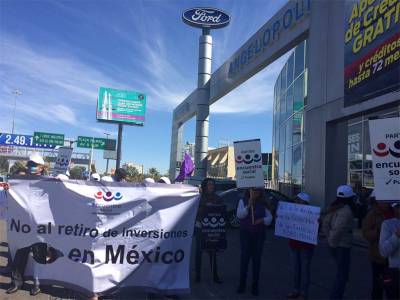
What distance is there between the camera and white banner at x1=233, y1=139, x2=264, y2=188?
761 cm

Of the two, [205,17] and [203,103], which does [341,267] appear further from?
[205,17]

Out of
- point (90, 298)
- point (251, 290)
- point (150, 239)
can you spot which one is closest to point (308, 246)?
point (251, 290)

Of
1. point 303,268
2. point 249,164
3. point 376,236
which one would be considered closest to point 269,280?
point 303,268

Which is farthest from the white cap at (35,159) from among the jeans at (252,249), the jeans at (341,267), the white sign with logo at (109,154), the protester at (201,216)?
the white sign with logo at (109,154)

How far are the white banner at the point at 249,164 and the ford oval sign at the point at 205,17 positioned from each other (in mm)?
19605

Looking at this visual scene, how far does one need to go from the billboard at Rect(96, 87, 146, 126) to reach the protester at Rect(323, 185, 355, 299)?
119ft

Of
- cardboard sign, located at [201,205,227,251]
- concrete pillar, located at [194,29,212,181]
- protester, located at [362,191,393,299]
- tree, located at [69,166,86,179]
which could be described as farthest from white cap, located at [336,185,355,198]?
concrete pillar, located at [194,29,212,181]

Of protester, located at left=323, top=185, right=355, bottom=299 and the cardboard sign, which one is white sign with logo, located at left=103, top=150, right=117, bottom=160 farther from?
protester, located at left=323, top=185, right=355, bottom=299

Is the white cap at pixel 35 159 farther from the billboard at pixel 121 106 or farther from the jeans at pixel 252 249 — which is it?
the billboard at pixel 121 106

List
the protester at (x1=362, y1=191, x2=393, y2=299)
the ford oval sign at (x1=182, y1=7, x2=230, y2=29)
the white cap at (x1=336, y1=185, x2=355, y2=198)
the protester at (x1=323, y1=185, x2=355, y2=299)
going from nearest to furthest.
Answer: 1. the protester at (x1=362, y1=191, x2=393, y2=299)
2. the protester at (x1=323, y1=185, x2=355, y2=299)
3. the white cap at (x1=336, y1=185, x2=355, y2=198)
4. the ford oval sign at (x1=182, y1=7, x2=230, y2=29)

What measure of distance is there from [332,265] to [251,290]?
3355 mm

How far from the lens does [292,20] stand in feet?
59.3

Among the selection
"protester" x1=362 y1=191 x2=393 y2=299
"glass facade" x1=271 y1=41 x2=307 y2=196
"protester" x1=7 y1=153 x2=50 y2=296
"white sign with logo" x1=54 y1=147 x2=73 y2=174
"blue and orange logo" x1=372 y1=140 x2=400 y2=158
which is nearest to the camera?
"blue and orange logo" x1=372 y1=140 x2=400 y2=158

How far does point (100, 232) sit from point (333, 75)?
10971 millimetres
